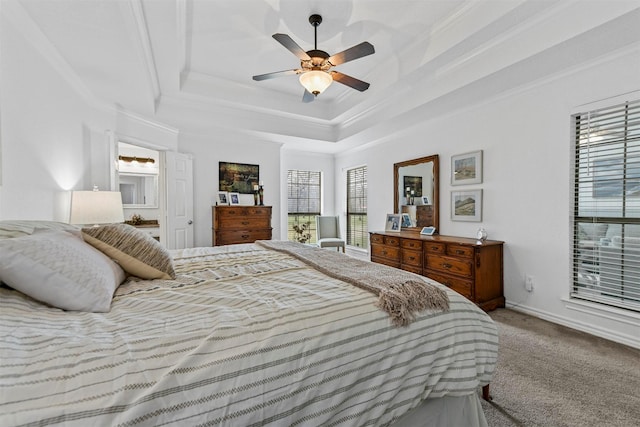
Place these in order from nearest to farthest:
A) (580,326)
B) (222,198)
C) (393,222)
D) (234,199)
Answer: (580,326)
(393,222)
(222,198)
(234,199)

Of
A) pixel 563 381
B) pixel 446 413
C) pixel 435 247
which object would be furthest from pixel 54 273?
pixel 435 247

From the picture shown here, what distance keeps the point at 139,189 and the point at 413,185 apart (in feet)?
17.0

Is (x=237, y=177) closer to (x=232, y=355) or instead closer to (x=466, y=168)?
(x=466, y=168)

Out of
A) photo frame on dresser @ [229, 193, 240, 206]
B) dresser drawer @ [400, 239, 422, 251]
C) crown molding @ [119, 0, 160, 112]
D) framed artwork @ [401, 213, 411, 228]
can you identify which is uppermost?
crown molding @ [119, 0, 160, 112]

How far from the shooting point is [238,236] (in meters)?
4.80

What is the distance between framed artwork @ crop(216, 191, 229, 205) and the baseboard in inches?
175

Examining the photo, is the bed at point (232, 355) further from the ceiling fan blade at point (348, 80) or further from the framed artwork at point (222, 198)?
the framed artwork at point (222, 198)

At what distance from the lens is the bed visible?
0.73 metres

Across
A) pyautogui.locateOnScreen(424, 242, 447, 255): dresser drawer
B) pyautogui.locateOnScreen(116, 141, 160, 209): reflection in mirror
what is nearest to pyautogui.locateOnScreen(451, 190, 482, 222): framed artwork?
pyautogui.locateOnScreen(424, 242, 447, 255): dresser drawer

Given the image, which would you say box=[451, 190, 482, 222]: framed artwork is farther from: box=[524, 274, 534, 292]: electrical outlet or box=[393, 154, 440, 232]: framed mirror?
box=[524, 274, 534, 292]: electrical outlet

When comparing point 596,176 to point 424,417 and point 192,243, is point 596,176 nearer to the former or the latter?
point 424,417

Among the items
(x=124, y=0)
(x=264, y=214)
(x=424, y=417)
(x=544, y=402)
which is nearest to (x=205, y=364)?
(x=424, y=417)

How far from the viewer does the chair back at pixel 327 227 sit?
5914mm

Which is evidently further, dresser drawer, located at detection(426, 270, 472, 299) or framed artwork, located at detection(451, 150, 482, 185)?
framed artwork, located at detection(451, 150, 482, 185)
